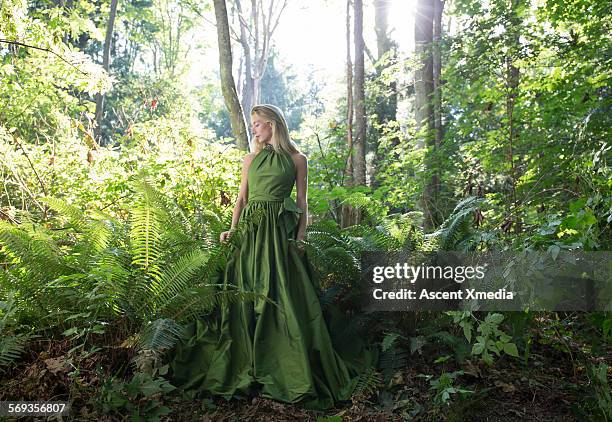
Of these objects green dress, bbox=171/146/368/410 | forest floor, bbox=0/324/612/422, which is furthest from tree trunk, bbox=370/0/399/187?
forest floor, bbox=0/324/612/422

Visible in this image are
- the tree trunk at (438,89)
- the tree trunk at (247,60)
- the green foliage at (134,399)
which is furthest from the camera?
the tree trunk at (247,60)

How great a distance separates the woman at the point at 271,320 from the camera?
3.17m

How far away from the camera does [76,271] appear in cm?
326

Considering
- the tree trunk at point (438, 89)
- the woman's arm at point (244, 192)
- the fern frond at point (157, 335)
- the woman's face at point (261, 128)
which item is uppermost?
the tree trunk at point (438, 89)

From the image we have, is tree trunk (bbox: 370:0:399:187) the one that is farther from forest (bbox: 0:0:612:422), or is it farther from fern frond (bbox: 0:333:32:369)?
fern frond (bbox: 0:333:32:369)

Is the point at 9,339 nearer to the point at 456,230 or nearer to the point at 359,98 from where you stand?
the point at 456,230

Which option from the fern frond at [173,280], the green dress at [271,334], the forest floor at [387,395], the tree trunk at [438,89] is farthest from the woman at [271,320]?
the tree trunk at [438,89]

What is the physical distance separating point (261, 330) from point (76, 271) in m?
1.23

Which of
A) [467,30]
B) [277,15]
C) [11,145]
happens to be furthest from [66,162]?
[277,15]

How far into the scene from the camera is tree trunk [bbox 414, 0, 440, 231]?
24.1ft

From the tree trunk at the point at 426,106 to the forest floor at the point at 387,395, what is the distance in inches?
156

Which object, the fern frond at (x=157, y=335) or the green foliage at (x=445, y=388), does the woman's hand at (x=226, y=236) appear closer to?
the fern frond at (x=157, y=335)

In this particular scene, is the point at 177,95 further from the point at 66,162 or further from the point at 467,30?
the point at 467,30

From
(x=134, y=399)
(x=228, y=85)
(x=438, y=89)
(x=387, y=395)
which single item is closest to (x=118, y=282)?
(x=134, y=399)
